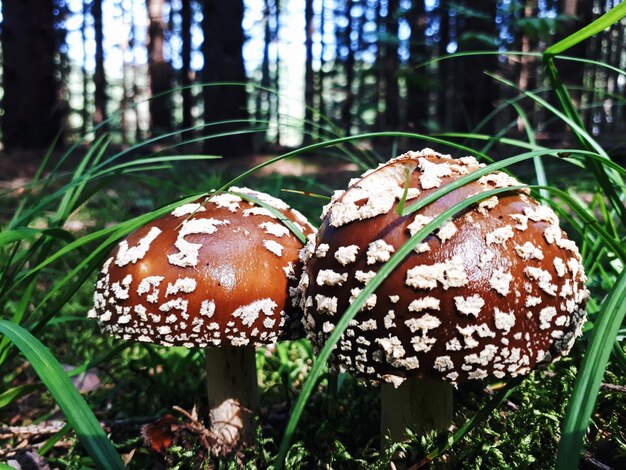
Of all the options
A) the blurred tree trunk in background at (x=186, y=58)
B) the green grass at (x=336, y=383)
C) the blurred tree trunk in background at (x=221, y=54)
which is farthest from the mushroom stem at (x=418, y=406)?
the blurred tree trunk in background at (x=186, y=58)

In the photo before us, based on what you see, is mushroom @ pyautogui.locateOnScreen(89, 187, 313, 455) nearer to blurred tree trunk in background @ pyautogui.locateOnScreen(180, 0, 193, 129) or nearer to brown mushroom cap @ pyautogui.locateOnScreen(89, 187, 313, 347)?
brown mushroom cap @ pyautogui.locateOnScreen(89, 187, 313, 347)

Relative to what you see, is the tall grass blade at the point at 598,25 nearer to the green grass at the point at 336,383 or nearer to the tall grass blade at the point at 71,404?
the green grass at the point at 336,383

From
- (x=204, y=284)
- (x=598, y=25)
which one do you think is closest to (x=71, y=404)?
(x=204, y=284)

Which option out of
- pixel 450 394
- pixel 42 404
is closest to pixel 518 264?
pixel 450 394

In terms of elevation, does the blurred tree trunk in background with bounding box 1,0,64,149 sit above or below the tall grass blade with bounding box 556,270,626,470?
above

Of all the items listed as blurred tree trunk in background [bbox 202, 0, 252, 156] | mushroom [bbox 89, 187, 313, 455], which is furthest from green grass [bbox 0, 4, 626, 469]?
blurred tree trunk in background [bbox 202, 0, 252, 156]

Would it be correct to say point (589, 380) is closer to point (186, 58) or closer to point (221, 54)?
point (221, 54)
